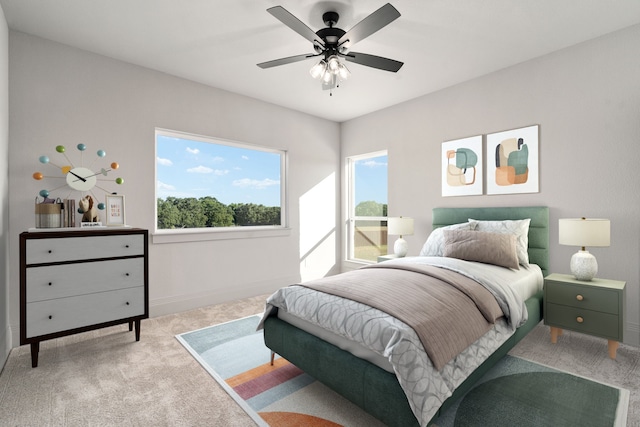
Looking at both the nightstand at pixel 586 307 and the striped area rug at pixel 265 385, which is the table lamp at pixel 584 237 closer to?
the nightstand at pixel 586 307

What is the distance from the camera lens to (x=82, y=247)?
2416mm

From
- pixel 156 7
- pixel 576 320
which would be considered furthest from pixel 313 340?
pixel 156 7

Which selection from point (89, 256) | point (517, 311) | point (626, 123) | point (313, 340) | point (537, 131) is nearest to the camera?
point (313, 340)

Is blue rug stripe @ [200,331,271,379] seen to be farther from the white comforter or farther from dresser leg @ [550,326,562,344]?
dresser leg @ [550,326,562,344]

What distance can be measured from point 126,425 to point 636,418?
2.70 m

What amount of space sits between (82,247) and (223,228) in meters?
1.60

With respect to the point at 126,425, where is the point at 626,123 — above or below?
above

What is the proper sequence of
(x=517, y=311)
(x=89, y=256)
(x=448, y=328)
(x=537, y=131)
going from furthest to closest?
(x=537, y=131)
(x=89, y=256)
(x=517, y=311)
(x=448, y=328)

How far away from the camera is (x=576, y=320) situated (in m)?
2.46

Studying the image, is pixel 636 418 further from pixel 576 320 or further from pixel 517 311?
pixel 576 320

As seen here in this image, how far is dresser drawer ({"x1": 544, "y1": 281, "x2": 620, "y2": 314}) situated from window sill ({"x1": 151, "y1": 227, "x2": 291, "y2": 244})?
305 cm

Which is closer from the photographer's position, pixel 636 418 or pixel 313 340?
pixel 636 418

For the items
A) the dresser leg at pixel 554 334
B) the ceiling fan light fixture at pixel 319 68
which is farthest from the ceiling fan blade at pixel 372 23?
the dresser leg at pixel 554 334

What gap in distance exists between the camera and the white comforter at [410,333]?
4.52ft
